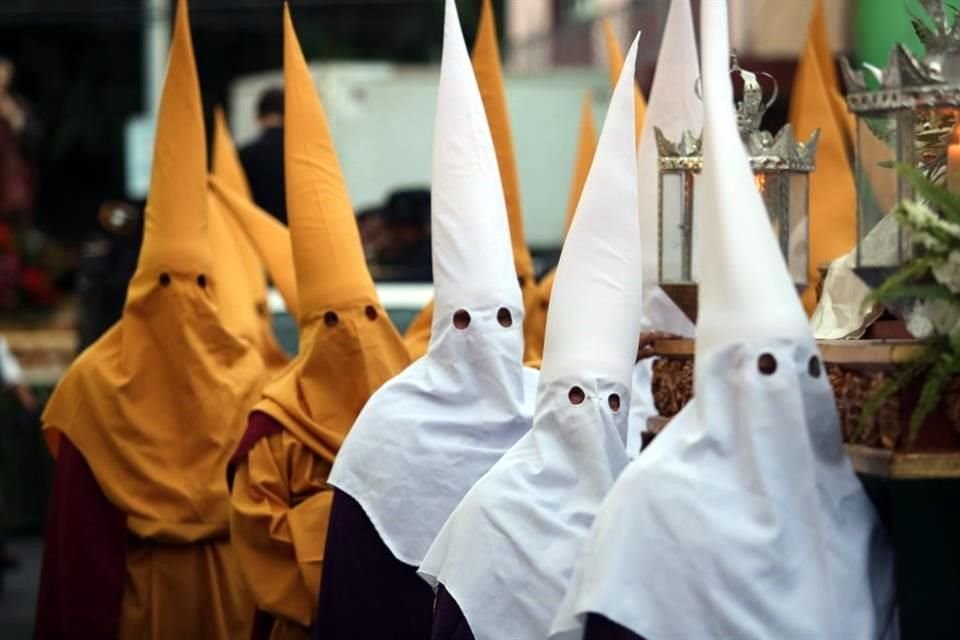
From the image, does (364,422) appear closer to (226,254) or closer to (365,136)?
(226,254)

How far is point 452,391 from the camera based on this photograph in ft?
19.6

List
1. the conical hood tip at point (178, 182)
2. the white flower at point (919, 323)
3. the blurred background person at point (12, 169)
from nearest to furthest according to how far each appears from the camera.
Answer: the white flower at point (919, 323) → the conical hood tip at point (178, 182) → the blurred background person at point (12, 169)

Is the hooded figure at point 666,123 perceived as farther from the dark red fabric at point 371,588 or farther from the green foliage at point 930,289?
the green foliage at point 930,289

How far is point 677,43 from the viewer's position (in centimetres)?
612

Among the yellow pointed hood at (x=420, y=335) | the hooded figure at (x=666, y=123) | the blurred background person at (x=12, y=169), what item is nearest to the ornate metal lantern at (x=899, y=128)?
the hooded figure at (x=666, y=123)

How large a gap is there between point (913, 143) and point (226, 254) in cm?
438

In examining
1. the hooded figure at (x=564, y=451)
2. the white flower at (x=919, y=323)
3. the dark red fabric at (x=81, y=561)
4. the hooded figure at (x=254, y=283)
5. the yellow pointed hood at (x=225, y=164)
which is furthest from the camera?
the yellow pointed hood at (x=225, y=164)

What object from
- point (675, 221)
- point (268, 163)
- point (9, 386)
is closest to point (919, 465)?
point (675, 221)

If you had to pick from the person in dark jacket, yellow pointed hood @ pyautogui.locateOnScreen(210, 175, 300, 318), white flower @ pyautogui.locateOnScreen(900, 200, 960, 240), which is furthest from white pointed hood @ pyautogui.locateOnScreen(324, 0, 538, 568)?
the person in dark jacket

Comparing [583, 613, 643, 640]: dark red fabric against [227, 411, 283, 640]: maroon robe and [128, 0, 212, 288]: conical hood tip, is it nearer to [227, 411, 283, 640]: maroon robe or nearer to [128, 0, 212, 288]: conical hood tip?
[227, 411, 283, 640]: maroon robe

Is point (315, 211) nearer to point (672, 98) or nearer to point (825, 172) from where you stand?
point (672, 98)

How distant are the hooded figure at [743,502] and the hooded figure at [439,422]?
1602mm

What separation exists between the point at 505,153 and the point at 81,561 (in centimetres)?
209

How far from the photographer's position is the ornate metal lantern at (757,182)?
546 centimetres
